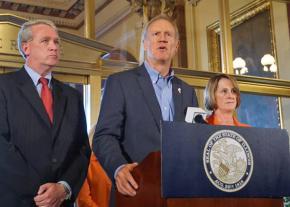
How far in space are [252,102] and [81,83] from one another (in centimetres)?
229

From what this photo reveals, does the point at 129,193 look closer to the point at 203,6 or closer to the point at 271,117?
the point at 271,117

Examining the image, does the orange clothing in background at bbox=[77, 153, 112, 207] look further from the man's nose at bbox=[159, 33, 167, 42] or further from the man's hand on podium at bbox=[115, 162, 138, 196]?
the man's hand on podium at bbox=[115, 162, 138, 196]

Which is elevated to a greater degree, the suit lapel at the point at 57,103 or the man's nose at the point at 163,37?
the man's nose at the point at 163,37

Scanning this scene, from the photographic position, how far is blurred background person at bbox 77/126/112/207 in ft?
9.82

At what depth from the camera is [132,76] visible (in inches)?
72.6

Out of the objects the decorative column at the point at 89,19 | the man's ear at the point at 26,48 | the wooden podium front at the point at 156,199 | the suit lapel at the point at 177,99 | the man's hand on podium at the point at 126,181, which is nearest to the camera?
the wooden podium front at the point at 156,199

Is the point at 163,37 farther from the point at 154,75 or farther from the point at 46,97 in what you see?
the point at 46,97

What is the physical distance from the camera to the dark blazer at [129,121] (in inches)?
66.6

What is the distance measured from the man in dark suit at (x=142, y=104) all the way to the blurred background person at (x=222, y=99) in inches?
24.6

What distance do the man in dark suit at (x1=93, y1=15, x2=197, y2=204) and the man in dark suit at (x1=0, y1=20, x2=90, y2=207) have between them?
252 mm

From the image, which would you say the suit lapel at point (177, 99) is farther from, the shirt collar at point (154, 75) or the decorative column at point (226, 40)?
the decorative column at point (226, 40)

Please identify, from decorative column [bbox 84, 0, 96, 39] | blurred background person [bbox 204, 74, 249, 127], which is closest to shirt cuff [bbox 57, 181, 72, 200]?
blurred background person [bbox 204, 74, 249, 127]

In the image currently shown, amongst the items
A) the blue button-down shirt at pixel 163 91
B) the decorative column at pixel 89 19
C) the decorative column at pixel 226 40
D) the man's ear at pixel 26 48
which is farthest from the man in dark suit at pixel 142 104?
the decorative column at pixel 226 40

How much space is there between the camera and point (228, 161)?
1388 millimetres
